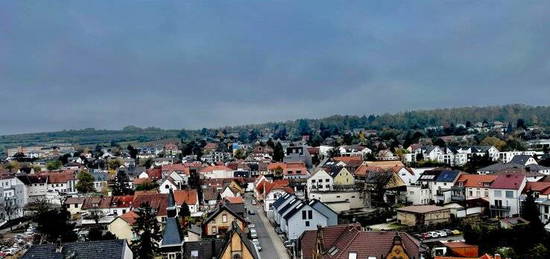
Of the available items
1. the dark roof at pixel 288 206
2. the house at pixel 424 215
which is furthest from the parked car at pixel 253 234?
the house at pixel 424 215

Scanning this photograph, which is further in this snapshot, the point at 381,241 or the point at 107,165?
the point at 107,165

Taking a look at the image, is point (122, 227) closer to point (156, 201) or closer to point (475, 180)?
Result: point (156, 201)

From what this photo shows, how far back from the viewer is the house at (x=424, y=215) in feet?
139

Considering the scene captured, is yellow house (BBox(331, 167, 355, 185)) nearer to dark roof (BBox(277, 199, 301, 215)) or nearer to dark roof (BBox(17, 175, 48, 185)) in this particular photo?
dark roof (BBox(277, 199, 301, 215))

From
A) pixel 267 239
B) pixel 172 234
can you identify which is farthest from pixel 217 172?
pixel 172 234

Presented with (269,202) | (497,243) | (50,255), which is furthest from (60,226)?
(497,243)

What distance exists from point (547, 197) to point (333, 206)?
1890cm

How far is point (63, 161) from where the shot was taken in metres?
121

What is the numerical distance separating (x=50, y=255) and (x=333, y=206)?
3015 centimetres

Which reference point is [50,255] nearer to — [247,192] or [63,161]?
[247,192]

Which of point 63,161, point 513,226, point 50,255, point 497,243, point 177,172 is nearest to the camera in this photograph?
point 50,255

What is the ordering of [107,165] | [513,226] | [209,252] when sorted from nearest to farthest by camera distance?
[209,252] → [513,226] → [107,165]

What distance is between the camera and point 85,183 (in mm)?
75625

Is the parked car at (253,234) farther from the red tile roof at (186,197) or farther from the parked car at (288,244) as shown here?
the red tile roof at (186,197)
